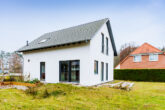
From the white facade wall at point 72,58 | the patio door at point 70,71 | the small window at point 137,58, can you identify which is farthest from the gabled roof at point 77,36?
the small window at point 137,58

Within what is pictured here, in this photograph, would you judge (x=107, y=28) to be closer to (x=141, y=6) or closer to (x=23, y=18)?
(x=141, y=6)

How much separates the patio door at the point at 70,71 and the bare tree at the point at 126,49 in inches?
1297

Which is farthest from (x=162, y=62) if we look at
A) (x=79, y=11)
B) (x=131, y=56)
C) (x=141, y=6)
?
(x=79, y=11)

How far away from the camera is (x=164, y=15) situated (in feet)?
48.5

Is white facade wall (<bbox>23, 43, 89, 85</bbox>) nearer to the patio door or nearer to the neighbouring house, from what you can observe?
the patio door

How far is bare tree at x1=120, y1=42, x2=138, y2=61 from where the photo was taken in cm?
3884

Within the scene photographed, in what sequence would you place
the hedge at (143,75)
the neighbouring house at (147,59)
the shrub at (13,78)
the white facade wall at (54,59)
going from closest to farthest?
the white facade wall at (54,59) → the shrub at (13,78) → the hedge at (143,75) → the neighbouring house at (147,59)

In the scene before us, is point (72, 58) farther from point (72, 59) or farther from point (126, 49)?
point (126, 49)

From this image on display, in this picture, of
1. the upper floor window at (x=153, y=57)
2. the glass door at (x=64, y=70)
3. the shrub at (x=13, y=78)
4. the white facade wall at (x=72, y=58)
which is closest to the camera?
the white facade wall at (x=72, y=58)

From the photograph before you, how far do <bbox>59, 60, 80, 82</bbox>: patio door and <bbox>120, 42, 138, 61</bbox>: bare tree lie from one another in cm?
3293

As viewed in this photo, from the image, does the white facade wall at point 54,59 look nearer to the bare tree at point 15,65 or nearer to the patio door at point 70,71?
the patio door at point 70,71

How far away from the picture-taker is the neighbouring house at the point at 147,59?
58.9ft

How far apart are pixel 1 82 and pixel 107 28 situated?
10.9 m

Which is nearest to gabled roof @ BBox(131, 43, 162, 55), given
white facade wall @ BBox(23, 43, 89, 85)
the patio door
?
white facade wall @ BBox(23, 43, 89, 85)
